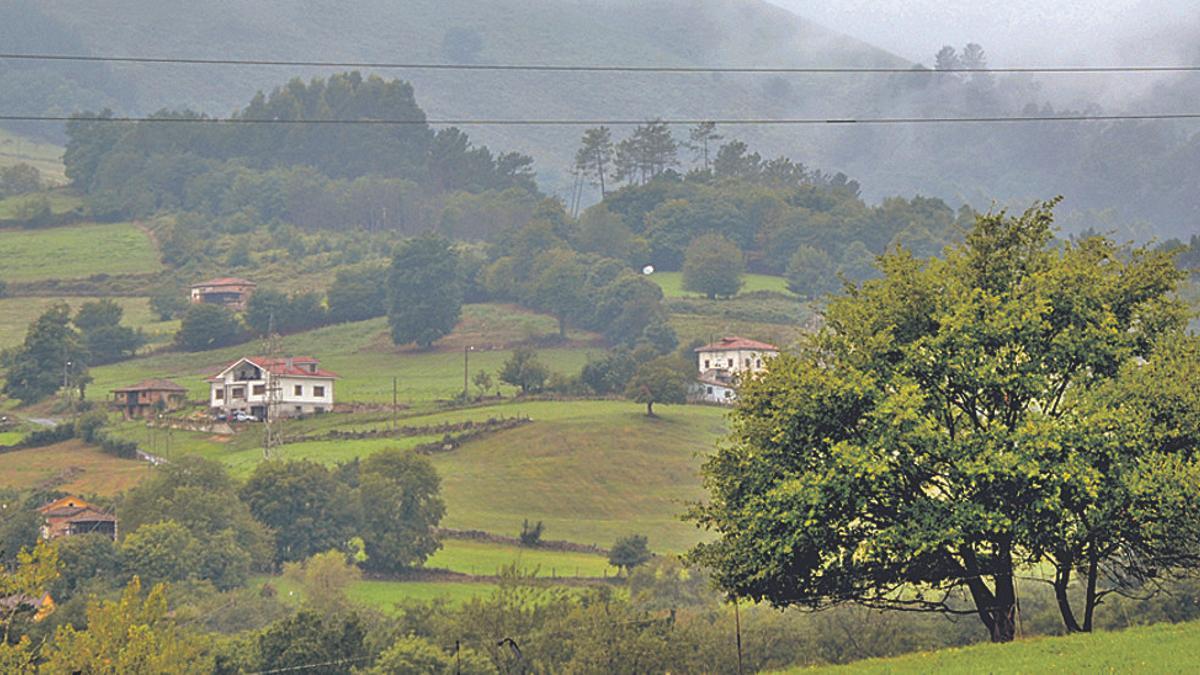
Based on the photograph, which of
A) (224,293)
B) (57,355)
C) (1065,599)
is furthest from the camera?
(224,293)

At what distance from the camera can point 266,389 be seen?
133500 mm

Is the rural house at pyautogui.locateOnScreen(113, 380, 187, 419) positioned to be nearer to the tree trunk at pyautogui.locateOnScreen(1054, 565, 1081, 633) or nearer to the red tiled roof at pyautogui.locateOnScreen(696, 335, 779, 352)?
the red tiled roof at pyautogui.locateOnScreen(696, 335, 779, 352)

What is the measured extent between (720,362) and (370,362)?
1553 inches

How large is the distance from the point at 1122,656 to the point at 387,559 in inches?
2664

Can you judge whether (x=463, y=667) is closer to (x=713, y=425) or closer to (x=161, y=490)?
(x=161, y=490)

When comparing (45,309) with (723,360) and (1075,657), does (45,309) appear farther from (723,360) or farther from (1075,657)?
(1075,657)

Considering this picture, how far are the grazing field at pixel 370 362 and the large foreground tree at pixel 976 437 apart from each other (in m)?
103

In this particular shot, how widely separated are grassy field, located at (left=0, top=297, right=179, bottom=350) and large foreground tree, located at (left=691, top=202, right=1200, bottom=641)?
14534cm

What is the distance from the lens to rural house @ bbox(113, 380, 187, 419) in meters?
132

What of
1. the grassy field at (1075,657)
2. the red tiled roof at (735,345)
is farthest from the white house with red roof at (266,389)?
the grassy field at (1075,657)

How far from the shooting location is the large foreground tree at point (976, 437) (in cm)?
2900

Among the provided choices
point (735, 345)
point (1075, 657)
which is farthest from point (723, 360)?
point (1075, 657)

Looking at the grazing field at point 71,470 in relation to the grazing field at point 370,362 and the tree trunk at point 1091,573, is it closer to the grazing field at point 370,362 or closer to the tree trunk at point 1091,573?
the grazing field at point 370,362

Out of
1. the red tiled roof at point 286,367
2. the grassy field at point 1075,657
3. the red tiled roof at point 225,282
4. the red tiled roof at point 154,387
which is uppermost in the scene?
the red tiled roof at point 225,282
